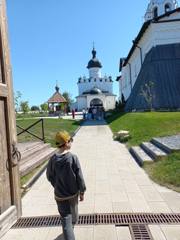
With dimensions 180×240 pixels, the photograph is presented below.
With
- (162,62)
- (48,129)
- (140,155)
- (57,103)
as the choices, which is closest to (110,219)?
(140,155)

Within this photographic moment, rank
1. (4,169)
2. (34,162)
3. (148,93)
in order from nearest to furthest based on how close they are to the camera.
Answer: (4,169), (34,162), (148,93)

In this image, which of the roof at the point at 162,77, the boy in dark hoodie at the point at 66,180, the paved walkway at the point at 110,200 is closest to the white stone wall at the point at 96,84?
the roof at the point at 162,77

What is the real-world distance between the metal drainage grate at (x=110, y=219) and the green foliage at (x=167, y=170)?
1721mm

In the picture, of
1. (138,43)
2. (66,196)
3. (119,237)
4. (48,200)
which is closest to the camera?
Answer: (66,196)

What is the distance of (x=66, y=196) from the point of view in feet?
15.0

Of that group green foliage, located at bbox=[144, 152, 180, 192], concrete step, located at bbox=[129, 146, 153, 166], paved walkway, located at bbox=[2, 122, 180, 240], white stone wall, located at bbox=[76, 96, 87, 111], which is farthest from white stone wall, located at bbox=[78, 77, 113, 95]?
green foliage, located at bbox=[144, 152, 180, 192]

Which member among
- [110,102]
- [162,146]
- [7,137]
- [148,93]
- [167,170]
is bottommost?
[167,170]

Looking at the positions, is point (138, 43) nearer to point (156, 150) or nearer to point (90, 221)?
point (156, 150)

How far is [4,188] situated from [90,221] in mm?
1445

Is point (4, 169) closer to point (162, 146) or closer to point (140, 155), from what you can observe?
point (140, 155)

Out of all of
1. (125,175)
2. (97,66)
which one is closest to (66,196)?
(125,175)

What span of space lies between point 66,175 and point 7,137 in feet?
5.12

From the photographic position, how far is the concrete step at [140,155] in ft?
34.2

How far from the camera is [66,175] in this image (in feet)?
14.8
